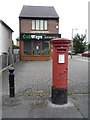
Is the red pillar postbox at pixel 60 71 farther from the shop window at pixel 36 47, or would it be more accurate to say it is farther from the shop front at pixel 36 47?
the shop window at pixel 36 47

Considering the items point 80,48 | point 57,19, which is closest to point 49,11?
point 57,19

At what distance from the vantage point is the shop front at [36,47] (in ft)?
78.9

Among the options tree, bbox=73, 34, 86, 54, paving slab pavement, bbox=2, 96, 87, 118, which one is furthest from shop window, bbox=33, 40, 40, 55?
tree, bbox=73, 34, 86, 54

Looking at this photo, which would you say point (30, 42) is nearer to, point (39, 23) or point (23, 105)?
point (39, 23)

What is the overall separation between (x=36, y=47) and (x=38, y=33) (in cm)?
215

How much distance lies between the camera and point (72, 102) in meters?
5.24

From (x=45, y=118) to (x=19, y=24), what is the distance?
2204 cm

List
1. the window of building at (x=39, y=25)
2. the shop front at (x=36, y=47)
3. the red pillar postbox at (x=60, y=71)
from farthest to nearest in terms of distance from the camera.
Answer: the window of building at (x=39, y=25)
the shop front at (x=36, y=47)
the red pillar postbox at (x=60, y=71)

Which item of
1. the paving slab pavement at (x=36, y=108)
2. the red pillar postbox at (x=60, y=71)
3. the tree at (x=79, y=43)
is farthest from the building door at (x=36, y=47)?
the tree at (x=79, y=43)

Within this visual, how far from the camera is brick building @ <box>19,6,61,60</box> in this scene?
79.4 feet

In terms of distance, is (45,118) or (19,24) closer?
(45,118)

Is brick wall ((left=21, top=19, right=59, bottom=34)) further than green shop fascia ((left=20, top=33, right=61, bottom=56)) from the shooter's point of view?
Yes

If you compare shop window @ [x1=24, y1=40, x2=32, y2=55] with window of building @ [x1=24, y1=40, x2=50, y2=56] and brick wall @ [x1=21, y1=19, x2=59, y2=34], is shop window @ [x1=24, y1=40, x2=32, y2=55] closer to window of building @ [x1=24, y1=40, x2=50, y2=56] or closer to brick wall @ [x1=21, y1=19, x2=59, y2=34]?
window of building @ [x1=24, y1=40, x2=50, y2=56]

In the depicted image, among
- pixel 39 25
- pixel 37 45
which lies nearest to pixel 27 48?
pixel 37 45
